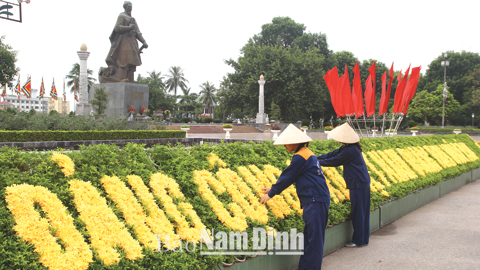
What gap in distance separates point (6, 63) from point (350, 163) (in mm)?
35066

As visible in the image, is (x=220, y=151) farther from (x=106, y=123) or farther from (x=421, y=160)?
(x=106, y=123)

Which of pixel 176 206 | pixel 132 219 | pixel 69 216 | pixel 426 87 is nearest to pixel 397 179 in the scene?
pixel 176 206

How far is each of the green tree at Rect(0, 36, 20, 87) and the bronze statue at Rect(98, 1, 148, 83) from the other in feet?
39.6

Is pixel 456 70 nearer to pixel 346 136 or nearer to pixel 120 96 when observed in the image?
pixel 120 96

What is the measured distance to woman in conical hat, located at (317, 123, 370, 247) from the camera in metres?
4.57

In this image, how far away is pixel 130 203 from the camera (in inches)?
117

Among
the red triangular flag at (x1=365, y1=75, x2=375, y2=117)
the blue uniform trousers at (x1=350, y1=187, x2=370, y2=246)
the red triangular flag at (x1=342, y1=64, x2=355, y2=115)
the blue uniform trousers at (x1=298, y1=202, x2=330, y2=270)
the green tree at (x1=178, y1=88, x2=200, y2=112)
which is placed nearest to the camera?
the blue uniform trousers at (x1=298, y1=202, x2=330, y2=270)

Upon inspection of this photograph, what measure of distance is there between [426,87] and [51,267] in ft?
192

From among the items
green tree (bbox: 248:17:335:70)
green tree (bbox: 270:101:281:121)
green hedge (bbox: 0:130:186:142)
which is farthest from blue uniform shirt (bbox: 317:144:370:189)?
green tree (bbox: 248:17:335:70)

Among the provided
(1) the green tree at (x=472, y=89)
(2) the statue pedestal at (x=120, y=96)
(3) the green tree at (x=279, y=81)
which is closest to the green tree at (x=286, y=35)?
(3) the green tree at (x=279, y=81)

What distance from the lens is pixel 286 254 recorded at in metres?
3.66

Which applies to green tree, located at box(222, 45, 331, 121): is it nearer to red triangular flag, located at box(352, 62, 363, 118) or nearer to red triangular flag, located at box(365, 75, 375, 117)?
red triangular flag, located at box(365, 75, 375, 117)

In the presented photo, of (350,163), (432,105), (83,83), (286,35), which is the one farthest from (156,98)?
(350,163)

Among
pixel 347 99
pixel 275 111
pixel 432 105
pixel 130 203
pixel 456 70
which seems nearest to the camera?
pixel 130 203
